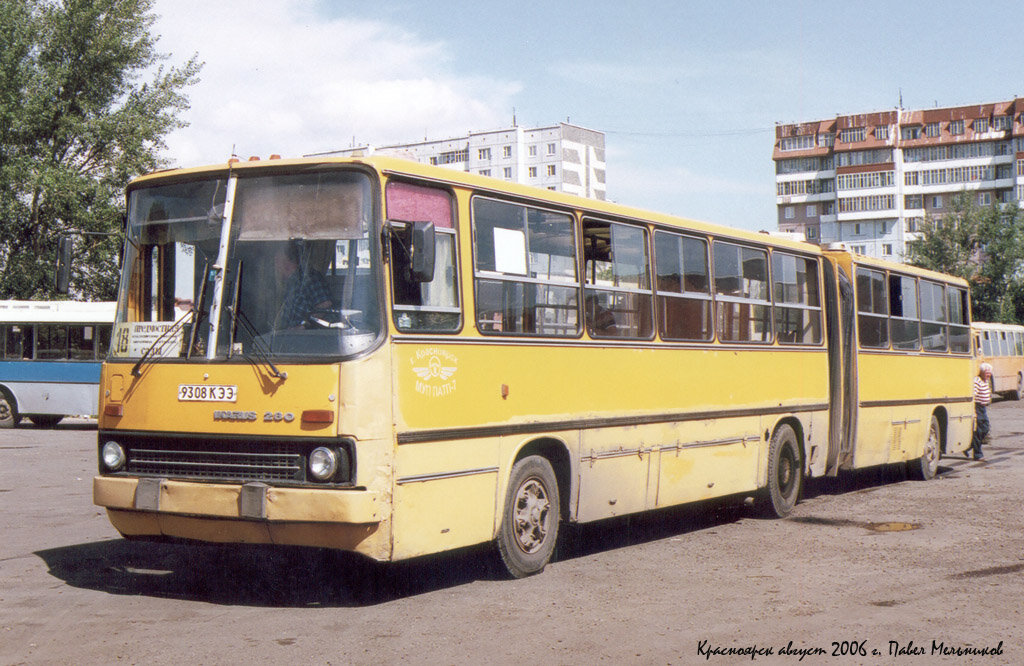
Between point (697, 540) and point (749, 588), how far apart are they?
2.71m

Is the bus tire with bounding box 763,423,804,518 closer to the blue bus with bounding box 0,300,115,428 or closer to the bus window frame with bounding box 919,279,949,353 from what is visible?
the bus window frame with bounding box 919,279,949,353

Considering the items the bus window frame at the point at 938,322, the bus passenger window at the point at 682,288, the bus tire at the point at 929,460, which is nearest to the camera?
the bus passenger window at the point at 682,288

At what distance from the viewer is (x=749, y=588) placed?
339 inches

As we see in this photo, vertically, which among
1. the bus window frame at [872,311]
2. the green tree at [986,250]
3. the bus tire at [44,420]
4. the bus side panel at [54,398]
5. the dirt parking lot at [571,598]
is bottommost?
the dirt parking lot at [571,598]

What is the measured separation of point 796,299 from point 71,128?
3175cm

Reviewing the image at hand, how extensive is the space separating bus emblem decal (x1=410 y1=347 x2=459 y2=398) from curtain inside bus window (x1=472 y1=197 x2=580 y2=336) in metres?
0.49

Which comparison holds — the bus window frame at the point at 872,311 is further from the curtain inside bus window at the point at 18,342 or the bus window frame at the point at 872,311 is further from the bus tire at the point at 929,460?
the curtain inside bus window at the point at 18,342

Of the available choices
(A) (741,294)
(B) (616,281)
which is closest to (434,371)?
(B) (616,281)

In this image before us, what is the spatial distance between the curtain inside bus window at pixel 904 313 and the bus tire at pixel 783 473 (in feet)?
11.4

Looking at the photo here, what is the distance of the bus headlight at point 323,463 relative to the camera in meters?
7.61

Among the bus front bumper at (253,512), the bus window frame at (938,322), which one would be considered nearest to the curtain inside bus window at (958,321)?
the bus window frame at (938,322)

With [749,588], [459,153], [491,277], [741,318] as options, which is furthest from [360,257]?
[459,153]

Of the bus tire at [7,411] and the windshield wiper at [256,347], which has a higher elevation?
the windshield wiper at [256,347]

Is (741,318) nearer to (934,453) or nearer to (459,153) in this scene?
(934,453)
